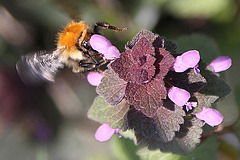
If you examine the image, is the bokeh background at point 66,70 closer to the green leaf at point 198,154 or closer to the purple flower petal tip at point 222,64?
the green leaf at point 198,154

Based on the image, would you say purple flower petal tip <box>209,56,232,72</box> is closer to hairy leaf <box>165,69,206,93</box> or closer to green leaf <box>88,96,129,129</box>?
hairy leaf <box>165,69,206,93</box>

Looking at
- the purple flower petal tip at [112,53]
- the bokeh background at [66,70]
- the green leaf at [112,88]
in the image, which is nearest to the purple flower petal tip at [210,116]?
Result: the green leaf at [112,88]

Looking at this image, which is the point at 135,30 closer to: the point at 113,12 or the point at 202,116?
the point at 113,12

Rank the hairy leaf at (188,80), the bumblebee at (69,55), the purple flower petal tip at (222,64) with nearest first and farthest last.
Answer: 1. the hairy leaf at (188,80)
2. the purple flower petal tip at (222,64)
3. the bumblebee at (69,55)

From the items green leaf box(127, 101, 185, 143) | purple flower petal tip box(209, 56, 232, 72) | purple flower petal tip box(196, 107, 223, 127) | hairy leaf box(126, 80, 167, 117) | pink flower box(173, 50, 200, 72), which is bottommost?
green leaf box(127, 101, 185, 143)

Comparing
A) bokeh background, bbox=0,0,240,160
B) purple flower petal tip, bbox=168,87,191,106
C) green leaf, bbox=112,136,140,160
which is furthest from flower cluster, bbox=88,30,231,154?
bokeh background, bbox=0,0,240,160

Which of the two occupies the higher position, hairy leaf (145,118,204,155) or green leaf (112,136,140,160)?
hairy leaf (145,118,204,155)

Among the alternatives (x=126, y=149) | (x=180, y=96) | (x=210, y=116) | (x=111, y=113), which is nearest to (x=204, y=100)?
(x=210, y=116)

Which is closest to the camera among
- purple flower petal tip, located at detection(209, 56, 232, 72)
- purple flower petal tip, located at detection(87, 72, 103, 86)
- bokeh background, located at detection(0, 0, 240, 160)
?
purple flower petal tip, located at detection(209, 56, 232, 72)
